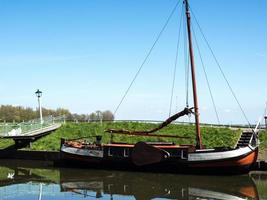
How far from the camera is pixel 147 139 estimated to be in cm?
4012

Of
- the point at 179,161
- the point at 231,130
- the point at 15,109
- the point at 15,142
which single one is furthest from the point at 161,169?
the point at 15,109

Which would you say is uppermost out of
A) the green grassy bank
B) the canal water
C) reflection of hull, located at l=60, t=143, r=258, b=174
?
the green grassy bank

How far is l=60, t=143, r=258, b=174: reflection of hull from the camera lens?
28.3m

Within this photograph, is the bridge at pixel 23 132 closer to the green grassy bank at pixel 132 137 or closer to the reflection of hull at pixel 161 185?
the green grassy bank at pixel 132 137

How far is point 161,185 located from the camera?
26.0 meters

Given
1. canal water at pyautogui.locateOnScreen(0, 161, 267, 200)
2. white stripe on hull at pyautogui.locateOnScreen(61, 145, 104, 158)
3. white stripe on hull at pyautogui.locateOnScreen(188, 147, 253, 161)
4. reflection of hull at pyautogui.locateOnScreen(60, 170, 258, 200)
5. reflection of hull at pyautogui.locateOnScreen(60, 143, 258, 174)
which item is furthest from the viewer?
white stripe on hull at pyautogui.locateOnScreen(61, 145, 104, 158)

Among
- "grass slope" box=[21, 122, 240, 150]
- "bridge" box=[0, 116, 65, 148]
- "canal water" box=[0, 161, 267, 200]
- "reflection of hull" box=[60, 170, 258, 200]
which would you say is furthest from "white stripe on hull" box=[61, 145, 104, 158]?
"bridge" box=[0, 116, 65, 148]

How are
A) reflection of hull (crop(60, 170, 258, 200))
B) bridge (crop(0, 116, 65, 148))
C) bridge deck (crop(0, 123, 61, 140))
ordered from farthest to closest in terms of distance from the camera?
bridge (crop(0, 116, 65, 148)), bridge deck (crop(0, 123, 61, 140)), reflection of hull (crop(60, 170, 258, 200))

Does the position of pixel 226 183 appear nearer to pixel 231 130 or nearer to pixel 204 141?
pixel 204 141

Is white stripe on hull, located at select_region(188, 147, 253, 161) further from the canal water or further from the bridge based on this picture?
the bridge

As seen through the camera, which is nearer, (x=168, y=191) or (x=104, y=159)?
(x=168, y=191)

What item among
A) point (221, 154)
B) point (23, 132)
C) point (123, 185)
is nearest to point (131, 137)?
point (23, 132)

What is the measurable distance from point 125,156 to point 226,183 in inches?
311

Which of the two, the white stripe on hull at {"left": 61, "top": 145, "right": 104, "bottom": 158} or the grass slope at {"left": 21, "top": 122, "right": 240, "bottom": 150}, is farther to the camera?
the grass slope at {"left": 21, "top": 122, "right": 240, "bottom": 150}
